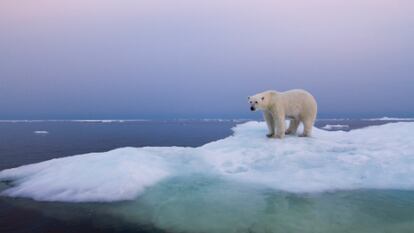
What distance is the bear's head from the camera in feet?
41.7

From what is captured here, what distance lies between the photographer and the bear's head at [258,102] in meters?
12.7

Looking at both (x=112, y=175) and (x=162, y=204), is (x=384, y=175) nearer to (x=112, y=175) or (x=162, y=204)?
(x=162, y=204)

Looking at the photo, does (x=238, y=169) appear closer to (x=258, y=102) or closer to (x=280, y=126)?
(x=280, y=126)

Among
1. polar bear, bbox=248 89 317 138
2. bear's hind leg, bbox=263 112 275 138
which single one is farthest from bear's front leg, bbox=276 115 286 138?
bear's hind leg, bbox=263 112 275 138

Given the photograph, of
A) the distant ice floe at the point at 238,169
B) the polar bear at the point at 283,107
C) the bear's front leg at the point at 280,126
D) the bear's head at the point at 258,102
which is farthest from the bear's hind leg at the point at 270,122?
the distant ice floe at the point at 238,169

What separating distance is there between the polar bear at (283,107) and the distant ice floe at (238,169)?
94 cm

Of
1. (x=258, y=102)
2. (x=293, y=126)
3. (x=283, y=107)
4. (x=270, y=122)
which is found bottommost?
(x=293, y=126)

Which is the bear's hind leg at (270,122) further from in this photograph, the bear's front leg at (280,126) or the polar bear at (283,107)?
the bear's front leg at (280,126)

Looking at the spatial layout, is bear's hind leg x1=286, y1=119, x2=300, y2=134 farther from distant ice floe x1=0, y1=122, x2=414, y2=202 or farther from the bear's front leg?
distant ice floe x1=0, y1=122, x2=414, y2=202

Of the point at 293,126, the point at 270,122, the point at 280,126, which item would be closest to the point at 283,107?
the point at 280,126

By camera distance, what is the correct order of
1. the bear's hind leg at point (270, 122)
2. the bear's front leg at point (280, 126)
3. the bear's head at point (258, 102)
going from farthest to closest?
the bear's hind leg at point (270, 122), the bear's head at point (258, 102), the bear's front leg at point (280, 126)

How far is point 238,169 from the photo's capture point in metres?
10.0

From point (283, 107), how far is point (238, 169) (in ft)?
13.0

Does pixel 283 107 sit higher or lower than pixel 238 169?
higher
